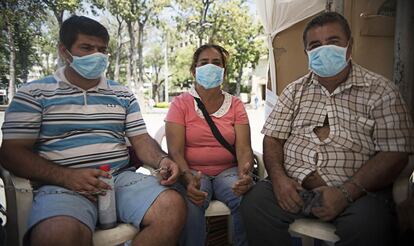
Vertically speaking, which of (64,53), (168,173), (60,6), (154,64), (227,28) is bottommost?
(168,173)

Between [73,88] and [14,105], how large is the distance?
31cm

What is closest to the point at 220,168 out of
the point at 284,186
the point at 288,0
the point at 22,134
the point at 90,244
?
the point at 284,186

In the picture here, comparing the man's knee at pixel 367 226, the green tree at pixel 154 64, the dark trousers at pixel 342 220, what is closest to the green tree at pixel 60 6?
the dark trousers at pixel 342 220

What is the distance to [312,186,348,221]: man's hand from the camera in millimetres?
1643

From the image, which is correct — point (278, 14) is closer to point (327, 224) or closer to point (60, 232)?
point (327, 224)

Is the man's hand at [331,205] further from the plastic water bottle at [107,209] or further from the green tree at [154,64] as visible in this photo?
the green tree at [154,64]

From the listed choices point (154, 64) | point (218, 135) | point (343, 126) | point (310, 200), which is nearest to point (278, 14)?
Result: point (218, 135)

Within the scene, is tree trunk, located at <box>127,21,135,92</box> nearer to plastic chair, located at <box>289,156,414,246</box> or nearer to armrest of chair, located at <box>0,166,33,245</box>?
armrest of chair, located at <box>0,166,33,245</box>

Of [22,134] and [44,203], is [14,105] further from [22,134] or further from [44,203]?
[44,203]

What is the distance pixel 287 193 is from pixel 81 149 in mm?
1149

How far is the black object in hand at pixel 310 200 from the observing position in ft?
5.60

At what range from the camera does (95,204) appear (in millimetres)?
1705

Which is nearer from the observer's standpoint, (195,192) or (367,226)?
(367,226)

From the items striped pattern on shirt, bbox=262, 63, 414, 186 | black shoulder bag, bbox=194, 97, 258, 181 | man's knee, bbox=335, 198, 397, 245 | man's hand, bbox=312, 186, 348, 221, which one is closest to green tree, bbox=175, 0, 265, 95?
black shoulder bag, bbox=194, 97, 258, 181
